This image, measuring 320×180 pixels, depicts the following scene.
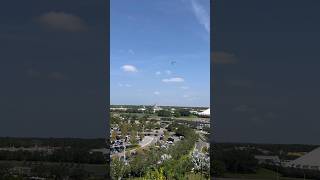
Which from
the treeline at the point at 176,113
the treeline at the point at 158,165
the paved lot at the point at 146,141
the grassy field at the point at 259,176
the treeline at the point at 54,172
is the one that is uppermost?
the treeline at the point at 176,113

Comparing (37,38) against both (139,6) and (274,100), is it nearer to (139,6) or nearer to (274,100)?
(139,6)

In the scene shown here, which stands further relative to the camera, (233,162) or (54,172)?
(233,162)

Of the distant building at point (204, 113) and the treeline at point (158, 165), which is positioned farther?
the distant building at point (204, 113)

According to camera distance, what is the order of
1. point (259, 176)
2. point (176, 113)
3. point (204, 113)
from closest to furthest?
point (259, 176) → point (204, 113) → point (176, 113)

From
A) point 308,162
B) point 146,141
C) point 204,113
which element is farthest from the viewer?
point 146,141

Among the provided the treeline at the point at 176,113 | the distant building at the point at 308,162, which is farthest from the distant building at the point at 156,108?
the distant building at the point at 308,162

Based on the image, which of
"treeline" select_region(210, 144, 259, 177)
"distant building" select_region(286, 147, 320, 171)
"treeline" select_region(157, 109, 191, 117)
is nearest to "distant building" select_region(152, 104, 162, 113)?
"treeline" select_region(157, 109, 191, 117)

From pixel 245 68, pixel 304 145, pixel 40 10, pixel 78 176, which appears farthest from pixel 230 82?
pixel 40 10

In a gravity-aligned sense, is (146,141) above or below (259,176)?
above

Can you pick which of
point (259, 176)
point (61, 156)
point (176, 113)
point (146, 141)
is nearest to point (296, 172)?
point (259, 176)

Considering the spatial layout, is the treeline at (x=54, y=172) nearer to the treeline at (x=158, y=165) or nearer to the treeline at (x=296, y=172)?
the treeline at (x=158, y=165)

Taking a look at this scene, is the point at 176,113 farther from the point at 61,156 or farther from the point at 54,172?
the point at 54,172
